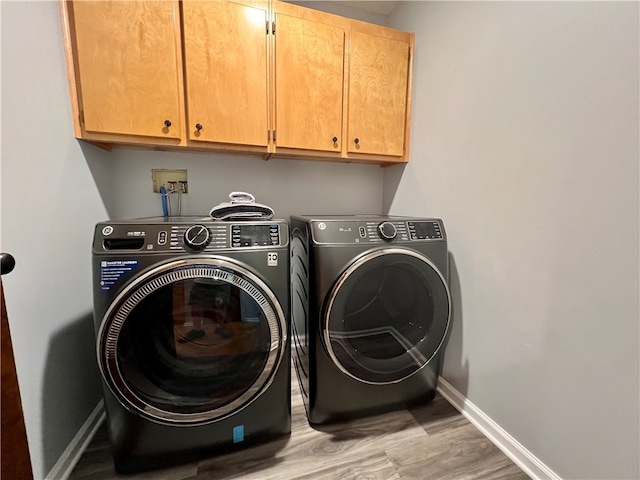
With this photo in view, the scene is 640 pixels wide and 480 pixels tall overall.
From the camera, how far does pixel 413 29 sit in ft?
5.42

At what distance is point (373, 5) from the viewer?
180cm

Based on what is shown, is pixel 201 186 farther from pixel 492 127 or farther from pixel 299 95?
pixel 492 127

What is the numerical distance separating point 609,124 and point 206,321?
4.83 ft

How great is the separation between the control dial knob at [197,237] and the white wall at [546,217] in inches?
47.5

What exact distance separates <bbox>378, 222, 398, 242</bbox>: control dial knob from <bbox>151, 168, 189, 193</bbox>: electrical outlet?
4.09 feet

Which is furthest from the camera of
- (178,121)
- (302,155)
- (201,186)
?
(201,186)

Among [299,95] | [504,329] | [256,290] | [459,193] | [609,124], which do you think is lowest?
[504,329]

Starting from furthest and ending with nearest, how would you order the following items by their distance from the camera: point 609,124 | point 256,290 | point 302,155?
point 302,155, point 256,290, point 609,124

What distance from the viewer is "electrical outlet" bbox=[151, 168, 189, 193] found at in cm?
163

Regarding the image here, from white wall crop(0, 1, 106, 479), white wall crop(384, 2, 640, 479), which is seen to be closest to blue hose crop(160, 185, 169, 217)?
white wall crop(0, 1, 106, 479)

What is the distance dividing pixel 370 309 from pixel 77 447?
1.35m

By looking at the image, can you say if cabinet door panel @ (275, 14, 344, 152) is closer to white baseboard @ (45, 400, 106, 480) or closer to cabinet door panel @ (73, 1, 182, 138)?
cabinet door panel @ (73, 1, 182, 138)

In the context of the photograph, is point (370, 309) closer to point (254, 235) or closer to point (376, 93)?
point (254, 235)

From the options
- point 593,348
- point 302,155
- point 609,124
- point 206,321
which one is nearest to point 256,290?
point 206,321
